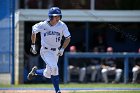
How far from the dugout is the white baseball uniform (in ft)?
20.5

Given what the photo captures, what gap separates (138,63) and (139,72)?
376mm

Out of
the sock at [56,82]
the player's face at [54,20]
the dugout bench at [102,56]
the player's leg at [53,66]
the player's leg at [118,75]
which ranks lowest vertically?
the player's leg at [118,75]

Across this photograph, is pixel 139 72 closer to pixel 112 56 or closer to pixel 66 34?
pixel 112 56

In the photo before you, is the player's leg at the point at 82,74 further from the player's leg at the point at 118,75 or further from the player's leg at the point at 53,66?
the player's leg at the point at 53,66

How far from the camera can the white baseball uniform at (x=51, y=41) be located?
10.0m

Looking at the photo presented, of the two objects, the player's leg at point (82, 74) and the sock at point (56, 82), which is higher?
the sock at point (56, 82)

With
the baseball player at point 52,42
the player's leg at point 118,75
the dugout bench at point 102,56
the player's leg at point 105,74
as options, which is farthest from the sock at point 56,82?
the player's leg at point 118,75

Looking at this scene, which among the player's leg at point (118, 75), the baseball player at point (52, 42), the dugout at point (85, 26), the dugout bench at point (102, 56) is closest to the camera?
the baseball player at point (52, 42)

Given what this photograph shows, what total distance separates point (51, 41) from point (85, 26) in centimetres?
803

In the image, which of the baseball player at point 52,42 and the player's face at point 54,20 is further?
the baseball player at point 52,42

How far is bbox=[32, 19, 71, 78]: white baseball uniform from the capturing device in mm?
10039

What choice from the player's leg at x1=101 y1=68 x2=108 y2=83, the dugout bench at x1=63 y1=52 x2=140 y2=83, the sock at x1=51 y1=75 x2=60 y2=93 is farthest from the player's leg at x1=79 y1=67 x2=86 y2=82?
the sock at x1=51 y1=75 x2=60 y2=93

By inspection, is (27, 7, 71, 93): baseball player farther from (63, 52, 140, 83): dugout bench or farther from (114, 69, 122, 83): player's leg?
(114, 69, 122, 83): player's leg

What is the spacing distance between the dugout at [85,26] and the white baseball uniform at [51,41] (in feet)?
20.5
